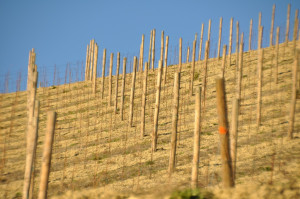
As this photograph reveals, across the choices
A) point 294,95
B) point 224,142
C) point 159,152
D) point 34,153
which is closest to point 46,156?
point 34,153

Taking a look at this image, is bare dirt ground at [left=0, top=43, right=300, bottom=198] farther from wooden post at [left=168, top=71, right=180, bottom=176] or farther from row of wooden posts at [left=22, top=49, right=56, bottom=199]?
wooden post at [left=168, top=71, right=180, bottom=176]

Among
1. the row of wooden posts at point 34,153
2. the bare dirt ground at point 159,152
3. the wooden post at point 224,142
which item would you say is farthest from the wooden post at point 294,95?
the row of wooden posts at point 34,153

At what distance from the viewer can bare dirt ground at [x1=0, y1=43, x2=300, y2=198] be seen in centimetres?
727

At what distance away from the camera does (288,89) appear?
13.3 meters

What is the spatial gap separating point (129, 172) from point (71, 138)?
4409mm

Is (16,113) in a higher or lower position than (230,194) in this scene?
higher

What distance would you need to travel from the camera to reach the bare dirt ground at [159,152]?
286 inches

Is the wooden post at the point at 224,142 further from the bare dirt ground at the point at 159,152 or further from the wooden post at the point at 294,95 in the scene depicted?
the wooden post at the point at 294,95

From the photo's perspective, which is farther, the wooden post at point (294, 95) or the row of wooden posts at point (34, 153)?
the wooden post at point (294, 95)

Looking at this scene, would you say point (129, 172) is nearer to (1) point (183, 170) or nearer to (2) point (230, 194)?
(1) point (183, 170)

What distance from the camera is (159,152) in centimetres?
1061

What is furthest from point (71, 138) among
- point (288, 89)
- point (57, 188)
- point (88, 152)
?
point (288, 89)

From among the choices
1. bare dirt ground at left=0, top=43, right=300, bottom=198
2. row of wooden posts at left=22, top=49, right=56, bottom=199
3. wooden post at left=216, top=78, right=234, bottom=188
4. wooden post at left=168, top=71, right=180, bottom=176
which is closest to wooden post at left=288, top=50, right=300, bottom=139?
bare dirt ground at left=0, top=43, right=300, bottom=198

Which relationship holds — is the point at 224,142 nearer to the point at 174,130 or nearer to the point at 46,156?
the point at 174,130
